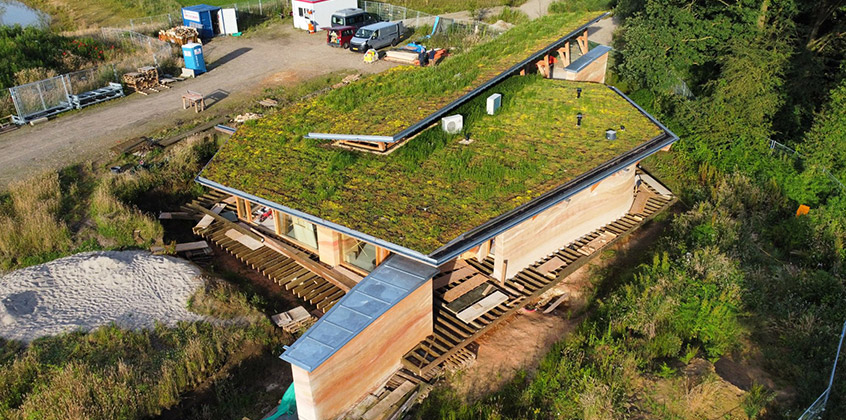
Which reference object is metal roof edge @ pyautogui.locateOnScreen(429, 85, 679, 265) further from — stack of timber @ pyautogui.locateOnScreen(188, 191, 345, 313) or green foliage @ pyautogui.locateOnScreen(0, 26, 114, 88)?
green foliage @ pyautogui.locateOnScreen(0, 26, 114, 88)

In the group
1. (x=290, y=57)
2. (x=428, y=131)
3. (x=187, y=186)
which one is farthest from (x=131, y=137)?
(x=428, y=131)

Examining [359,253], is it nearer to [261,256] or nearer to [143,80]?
[261,256]

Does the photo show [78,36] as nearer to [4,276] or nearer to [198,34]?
[198,34]

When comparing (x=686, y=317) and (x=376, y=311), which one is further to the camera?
(x=686, y=317)

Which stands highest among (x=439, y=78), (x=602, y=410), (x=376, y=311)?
(x=439, y=78)

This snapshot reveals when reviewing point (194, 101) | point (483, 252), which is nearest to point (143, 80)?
point (194, 101)

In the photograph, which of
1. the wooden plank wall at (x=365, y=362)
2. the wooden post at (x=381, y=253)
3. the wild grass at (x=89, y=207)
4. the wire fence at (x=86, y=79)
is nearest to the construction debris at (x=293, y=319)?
the wooden post at (x=381, y=253)

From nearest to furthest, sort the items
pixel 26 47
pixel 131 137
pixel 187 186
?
1. pixel 187 186
2. pixel 131 137
3. pixel 26 47

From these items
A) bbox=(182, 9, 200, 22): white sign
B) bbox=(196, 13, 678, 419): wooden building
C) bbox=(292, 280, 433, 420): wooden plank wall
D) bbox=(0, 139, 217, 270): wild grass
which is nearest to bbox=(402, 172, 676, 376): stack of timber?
bbox=(196, 13, 678, 419): wooden building
